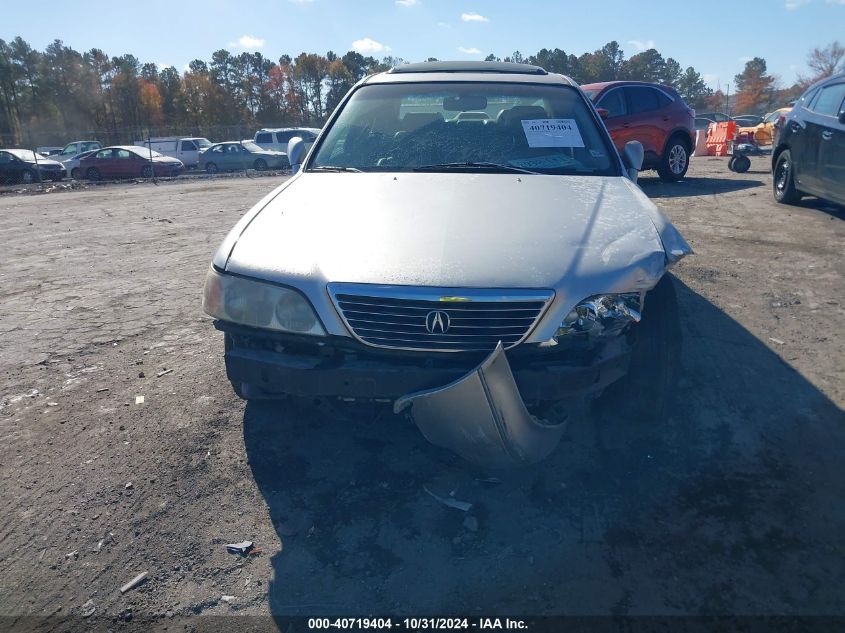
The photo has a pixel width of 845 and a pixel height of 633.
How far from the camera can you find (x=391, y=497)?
269 centimetres

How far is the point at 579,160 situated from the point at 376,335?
1.88 meters

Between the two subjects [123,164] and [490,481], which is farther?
[123,164]

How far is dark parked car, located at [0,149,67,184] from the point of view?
22.9 m

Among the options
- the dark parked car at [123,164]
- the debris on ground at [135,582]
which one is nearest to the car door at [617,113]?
the debris on ground at [135,582]

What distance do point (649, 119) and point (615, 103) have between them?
0.69 metres

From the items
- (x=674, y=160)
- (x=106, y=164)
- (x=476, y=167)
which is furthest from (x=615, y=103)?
(x=106, y=164)

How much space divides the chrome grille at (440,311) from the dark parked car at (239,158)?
2503 cm

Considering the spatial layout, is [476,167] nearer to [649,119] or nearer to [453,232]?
[453,232]

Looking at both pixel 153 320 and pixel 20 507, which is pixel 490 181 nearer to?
pixel 20 507

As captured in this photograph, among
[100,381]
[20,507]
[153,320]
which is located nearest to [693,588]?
[20,507]

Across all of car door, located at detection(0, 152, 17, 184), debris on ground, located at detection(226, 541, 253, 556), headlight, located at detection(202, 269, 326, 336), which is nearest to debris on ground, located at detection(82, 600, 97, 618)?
debris on ground, located at detection(226, 541, 253, 556)

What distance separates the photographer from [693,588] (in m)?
2.15

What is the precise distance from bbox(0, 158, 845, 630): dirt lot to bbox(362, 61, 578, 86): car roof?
2064 mm

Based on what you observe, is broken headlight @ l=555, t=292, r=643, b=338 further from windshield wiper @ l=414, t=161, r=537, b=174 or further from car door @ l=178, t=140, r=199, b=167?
car door @ l=178, t=140, r=199, b=167
